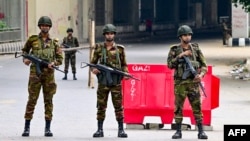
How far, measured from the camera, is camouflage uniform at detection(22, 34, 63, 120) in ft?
49.1

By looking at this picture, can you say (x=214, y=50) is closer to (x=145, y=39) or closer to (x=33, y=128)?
(x=145, y=39)

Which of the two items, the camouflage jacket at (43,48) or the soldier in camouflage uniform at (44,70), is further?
the camouflage jacket at (43,48)

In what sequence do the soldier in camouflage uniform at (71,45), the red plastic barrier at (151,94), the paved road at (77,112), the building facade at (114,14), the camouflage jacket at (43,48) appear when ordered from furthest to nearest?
the building facade at (114,14), the soldier in camouflage uniform at (71,45), the red plastic barrier at (151,94), the paved road at (77,112), the camouflage jacket at (43,48)

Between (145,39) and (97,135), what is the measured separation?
2140 inches

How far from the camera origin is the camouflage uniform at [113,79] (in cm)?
1474

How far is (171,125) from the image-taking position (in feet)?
55.0

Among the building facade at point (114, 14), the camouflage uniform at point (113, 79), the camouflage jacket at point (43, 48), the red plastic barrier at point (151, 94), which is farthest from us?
the building facade at point (114, 14)

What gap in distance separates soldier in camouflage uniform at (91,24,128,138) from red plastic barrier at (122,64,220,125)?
169 cm

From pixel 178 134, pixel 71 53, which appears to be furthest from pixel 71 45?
pixel 178 134

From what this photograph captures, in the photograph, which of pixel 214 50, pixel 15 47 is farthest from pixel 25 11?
pixel 214 50

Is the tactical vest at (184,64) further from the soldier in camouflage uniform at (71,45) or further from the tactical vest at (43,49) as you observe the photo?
the soldier in camouflage uniform at (71,45)

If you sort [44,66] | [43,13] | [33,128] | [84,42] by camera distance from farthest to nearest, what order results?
[84,42] < [43,13] < [33,128] < [44,66]

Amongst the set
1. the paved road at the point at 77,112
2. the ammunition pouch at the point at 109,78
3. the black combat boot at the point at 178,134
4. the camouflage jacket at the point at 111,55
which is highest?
the camouflage jacket at the point at 111,55

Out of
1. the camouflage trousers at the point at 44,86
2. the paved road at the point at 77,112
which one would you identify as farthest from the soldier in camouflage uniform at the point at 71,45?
the camouflage trousers at the point at 44,86
